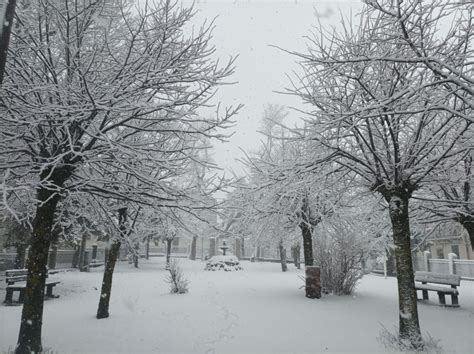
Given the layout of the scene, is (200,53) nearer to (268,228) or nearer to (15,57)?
(15,57)

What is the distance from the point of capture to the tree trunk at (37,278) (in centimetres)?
463

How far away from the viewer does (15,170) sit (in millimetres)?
5320

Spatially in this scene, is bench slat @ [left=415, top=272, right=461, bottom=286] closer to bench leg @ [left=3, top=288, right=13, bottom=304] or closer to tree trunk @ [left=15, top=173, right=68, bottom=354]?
tree trunk @ [left=15, top=173, right=68, bottom=354]

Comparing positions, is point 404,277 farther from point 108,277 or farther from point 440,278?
point 108,277

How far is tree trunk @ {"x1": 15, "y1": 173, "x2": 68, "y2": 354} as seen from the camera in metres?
4.63

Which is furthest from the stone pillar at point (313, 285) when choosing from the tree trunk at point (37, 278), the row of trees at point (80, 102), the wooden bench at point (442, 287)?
the tree trunk at point (37, 278)

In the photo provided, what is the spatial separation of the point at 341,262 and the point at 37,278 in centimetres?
822

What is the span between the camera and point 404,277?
5555 millimetres

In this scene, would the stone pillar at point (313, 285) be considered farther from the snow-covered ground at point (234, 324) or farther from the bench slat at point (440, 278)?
the bench slat at point (440, 278)

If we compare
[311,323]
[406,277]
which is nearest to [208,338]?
[311,323]

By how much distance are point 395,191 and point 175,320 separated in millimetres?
5273

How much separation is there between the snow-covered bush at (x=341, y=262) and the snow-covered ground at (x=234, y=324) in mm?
460

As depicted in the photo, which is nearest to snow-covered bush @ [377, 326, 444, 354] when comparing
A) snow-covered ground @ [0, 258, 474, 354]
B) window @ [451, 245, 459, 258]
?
snow-covered ground @ [0, 258, 474, 354]

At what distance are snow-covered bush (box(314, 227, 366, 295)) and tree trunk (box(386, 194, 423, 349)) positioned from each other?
441cm
